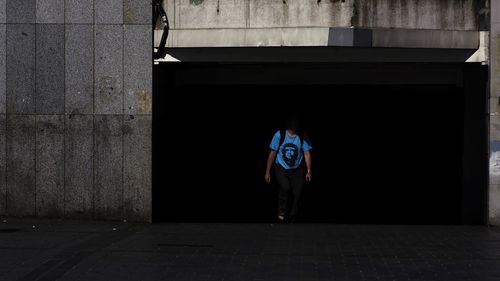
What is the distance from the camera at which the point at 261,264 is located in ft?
29.9

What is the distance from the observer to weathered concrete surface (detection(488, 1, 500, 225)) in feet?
40.8

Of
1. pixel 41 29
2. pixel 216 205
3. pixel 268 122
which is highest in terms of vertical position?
pixel 41 29

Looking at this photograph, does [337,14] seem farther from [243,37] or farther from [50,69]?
[50,69]

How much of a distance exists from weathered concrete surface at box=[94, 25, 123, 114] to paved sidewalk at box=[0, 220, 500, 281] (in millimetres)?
1725

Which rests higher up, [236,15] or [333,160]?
[236,15]

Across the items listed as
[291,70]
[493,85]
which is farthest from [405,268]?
[291,70]

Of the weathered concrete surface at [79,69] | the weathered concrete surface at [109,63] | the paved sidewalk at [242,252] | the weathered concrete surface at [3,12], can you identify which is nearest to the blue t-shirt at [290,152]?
the paved sidewalk at [242,252]

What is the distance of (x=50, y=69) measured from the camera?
496 inches

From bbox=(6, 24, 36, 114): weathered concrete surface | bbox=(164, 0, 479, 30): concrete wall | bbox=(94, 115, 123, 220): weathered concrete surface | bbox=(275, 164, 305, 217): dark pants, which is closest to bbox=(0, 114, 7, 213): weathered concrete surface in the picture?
bbox=(6, 24, 36, 114): weathered concrete surface

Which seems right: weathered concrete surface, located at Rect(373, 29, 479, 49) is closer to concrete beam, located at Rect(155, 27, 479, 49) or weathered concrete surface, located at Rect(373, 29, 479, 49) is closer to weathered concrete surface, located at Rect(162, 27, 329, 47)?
concrete beam, located at Rect(155, 27, 479, 49)

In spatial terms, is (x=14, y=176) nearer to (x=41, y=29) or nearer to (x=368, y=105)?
(x=41, y=29)

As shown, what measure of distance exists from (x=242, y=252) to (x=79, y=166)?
3635 millimetres

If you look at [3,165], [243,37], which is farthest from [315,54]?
[3,165]

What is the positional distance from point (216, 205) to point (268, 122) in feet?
6.18
